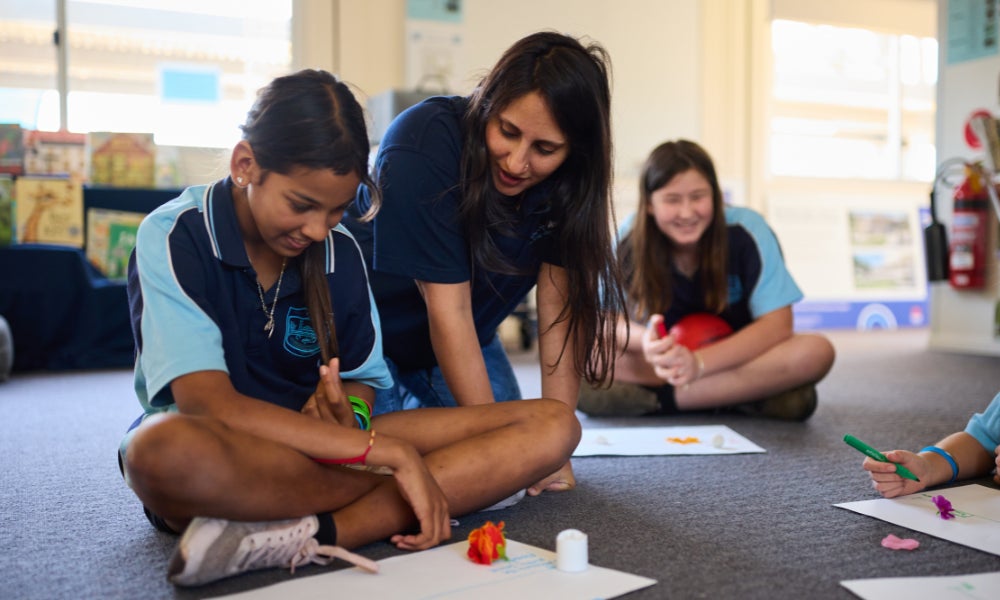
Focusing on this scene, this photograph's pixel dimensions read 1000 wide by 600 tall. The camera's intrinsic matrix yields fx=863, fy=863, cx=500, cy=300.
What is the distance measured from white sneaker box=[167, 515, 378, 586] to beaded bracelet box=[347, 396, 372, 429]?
0.15 meters

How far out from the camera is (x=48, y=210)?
10.3 feet

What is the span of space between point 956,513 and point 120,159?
10.3 ft

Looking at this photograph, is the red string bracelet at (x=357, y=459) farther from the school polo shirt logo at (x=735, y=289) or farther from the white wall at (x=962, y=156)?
the white wall at (x=962, y=156)

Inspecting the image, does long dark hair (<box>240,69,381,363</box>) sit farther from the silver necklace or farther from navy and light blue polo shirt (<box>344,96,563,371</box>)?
navy and light blue polo shirt (<box>344,96,563,371</box>)

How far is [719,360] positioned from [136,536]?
4.26ft

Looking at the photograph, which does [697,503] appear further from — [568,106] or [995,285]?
[995,285]

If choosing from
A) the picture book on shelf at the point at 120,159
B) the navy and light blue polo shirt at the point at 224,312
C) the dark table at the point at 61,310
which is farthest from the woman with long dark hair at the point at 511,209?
the picture book on shelf at the point at 120,159

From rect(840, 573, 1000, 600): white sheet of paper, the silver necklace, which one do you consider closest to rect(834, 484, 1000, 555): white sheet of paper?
rect(840, 573, 1000, 600): white sheet of paper

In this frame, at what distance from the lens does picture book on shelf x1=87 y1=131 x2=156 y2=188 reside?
334cm

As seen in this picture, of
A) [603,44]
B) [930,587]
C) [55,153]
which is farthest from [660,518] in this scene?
[603,44]

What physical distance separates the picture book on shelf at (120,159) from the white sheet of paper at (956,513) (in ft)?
9.74

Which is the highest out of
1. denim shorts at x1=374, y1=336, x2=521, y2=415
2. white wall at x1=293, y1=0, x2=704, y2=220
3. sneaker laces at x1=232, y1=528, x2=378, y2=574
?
white wall at x1=293, y1=0, x2=704, y2=220

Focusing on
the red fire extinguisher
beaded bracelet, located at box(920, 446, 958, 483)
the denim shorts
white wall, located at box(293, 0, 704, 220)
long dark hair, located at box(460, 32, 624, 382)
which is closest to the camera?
long dark hair, located at box(460, 32, 624, 382)

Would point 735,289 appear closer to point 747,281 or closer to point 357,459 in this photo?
point 747,281
